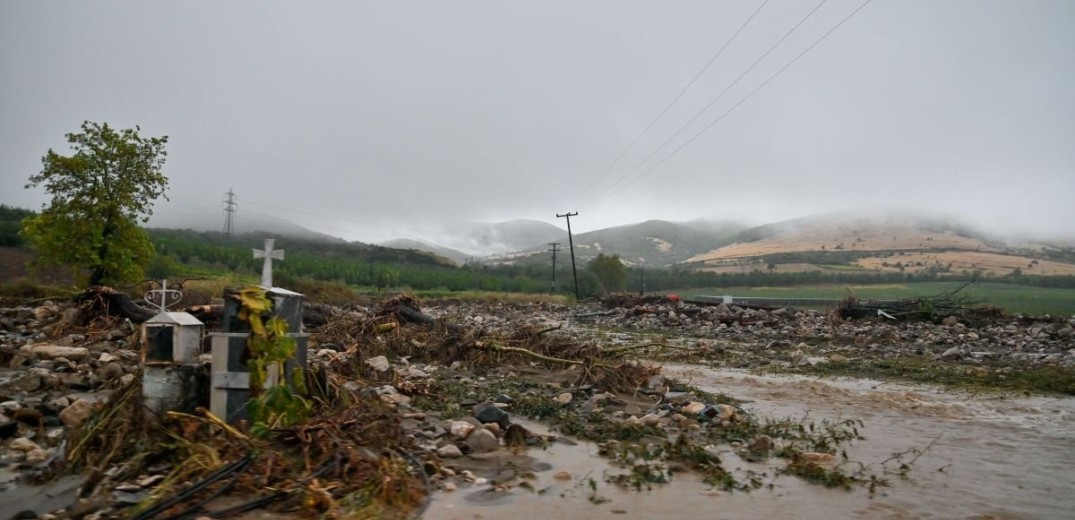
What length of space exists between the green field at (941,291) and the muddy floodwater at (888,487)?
22954 millimetres

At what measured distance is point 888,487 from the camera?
502cm

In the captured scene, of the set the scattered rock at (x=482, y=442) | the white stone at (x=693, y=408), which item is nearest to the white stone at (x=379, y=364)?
the scattered rock at (x=482, y=442)

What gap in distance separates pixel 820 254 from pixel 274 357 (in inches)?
3464

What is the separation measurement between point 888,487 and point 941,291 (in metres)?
40.1

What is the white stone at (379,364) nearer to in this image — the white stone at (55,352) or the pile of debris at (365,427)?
the pile of debris at (365,427)

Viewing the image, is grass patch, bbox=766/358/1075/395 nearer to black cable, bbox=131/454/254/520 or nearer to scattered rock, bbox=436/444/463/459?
scattered rock, bbox=436/444/463/459

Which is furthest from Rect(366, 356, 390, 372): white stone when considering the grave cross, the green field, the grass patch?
the green field

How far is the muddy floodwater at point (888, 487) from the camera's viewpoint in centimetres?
443

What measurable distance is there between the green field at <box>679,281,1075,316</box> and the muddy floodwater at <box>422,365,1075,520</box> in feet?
75.3

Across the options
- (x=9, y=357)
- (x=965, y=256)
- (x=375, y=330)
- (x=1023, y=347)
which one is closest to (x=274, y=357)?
(x=9, y=357)

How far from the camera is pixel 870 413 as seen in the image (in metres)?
8.16

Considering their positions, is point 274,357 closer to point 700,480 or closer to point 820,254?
point 700,480

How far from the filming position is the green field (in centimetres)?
3388

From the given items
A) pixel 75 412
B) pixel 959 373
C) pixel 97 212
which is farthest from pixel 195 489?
pixel 97 212
